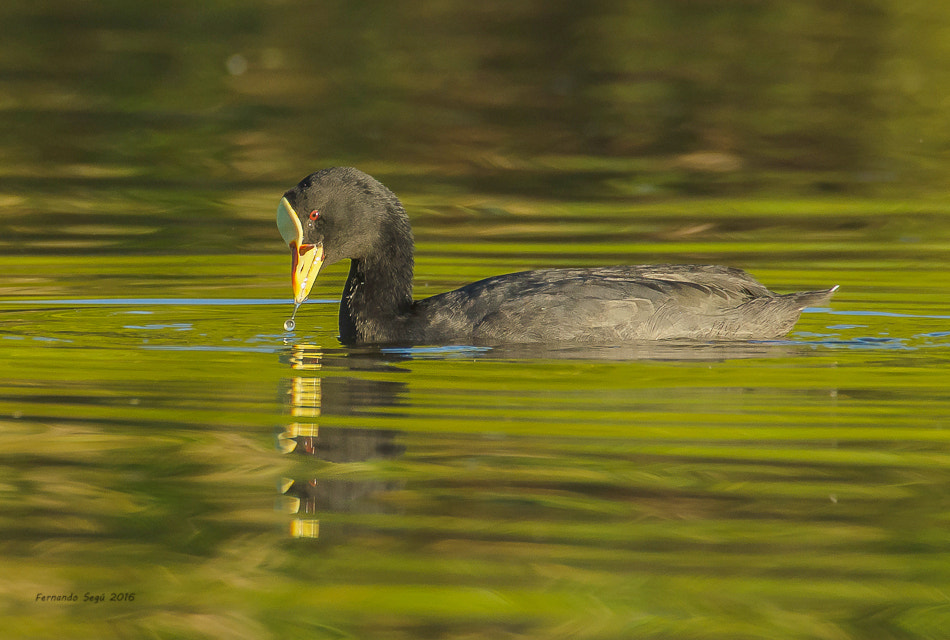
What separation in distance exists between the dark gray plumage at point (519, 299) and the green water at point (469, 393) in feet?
0.60

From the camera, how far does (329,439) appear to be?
6.73m

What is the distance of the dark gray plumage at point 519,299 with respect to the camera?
889 centimetres

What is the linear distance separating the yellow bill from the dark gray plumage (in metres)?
→ 0.05

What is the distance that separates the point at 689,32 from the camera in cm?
2580

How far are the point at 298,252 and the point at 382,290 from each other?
21.6 inches

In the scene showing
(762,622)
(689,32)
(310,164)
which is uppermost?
(689,32)

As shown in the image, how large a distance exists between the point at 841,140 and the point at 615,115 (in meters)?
2.85

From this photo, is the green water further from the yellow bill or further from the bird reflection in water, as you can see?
the yellow bill

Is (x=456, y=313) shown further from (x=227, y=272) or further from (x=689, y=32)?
(x=689, y=32)

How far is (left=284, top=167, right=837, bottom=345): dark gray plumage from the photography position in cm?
889

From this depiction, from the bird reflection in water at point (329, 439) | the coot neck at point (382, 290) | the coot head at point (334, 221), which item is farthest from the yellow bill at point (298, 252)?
the bird reflection in water at point (329, 439)

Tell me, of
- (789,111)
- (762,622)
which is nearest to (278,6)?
(789,111)

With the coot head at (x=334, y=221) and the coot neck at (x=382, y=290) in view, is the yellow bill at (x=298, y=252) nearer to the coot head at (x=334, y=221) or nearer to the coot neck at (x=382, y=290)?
the coot head at (x=334, y=221)

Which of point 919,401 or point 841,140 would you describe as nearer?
point 919,401
